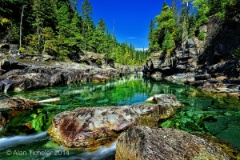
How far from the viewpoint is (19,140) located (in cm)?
791

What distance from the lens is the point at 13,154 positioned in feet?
22.2

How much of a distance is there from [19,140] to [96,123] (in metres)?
3.66

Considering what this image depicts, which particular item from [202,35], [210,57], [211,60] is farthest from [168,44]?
[211,60]

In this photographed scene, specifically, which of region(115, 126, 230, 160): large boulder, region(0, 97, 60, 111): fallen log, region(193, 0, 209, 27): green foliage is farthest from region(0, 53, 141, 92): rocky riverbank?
region(193, 0, 209, 27): green foliage

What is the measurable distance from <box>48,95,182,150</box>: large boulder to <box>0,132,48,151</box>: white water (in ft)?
1.63

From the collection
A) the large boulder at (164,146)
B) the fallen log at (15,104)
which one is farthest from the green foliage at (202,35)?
the large boulder at (164,146)

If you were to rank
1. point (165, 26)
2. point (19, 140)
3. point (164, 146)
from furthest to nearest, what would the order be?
point (165, 26)
point (19, 140)
point (164, 146)

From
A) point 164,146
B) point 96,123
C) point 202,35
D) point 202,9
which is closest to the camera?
point 164,146

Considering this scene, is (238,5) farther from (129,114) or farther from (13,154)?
(13,154)

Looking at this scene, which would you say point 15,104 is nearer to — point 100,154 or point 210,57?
point 100,154

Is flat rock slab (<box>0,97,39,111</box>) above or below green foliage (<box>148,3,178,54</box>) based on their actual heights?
below

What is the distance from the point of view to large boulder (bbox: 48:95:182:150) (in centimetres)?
716

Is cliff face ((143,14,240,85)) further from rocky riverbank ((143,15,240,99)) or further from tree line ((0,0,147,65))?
tree line ((0,0,147,65))

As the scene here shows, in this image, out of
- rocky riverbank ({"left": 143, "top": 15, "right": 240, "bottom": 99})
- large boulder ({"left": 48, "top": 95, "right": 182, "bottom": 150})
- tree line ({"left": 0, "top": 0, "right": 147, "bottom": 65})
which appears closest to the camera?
large boulder ({"left": 48, "top": 95, "right": 182, "bottom": 150})
